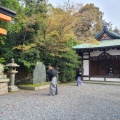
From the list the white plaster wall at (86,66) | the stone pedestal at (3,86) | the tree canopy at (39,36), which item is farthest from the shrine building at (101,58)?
the stone pedestal at (3,86)

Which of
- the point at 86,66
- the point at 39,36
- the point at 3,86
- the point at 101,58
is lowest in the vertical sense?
the point at 3,86

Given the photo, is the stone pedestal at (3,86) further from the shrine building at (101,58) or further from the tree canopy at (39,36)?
the shrine building at (101,58)

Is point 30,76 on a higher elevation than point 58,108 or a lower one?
higher

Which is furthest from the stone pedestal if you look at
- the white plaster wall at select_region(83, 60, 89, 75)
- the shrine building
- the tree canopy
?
the white plaster wall at select_region(83, 60, 89, 75)

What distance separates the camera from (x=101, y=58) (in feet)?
55.7

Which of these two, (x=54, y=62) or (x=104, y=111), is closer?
(x=104, y=111)

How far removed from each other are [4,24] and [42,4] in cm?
489

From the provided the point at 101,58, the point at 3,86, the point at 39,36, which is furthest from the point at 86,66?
the point at 3,86

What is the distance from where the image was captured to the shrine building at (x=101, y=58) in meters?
16.2

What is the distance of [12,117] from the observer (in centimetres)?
520

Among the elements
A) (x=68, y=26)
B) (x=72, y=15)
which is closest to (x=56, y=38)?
(x=68, y=26)

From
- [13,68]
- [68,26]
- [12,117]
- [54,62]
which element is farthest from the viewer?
[54,62]

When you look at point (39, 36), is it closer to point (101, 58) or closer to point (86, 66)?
point (86, 66)

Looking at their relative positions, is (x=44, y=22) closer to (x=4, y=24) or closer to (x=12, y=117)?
(x=4, y=24)
